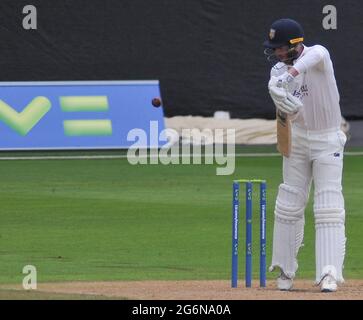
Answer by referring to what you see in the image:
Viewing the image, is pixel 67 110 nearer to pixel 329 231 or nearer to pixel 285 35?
pixel 285 35

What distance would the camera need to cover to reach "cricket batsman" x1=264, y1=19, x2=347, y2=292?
10.3 meters

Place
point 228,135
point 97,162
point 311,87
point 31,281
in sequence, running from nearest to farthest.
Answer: point 311,87
point 31,281
point 97,162
point 228,135

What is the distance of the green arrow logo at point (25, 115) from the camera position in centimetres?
2367

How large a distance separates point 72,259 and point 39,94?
37.4 ft

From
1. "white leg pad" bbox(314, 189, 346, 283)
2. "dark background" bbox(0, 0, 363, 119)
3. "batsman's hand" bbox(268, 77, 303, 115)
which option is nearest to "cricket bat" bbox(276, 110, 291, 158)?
"batsman's hand" bbox(268, 77, 303, 115)

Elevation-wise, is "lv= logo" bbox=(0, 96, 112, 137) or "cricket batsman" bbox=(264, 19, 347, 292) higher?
"lv= logo" bbox=(0, 96, 112, 137)

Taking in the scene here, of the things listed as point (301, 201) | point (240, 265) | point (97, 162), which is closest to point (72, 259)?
point (240, 265)

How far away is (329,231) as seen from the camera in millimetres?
10430

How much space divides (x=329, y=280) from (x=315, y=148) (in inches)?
41.1

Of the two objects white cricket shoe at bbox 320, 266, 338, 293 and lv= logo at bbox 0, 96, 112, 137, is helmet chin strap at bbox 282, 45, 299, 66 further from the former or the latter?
lv= logo at bbox 0, 96, 112, 137

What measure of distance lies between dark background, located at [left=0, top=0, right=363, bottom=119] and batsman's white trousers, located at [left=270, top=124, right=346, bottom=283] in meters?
15.5
